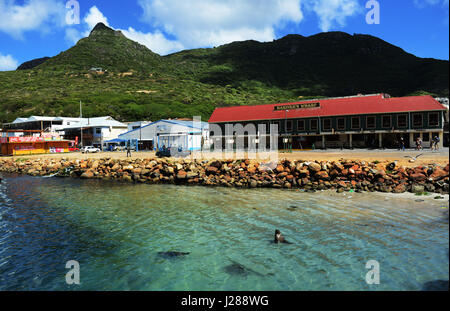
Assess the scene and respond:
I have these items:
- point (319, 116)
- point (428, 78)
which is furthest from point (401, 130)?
point (428, 78)

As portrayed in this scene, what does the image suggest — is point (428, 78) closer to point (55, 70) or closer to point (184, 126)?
point (184, 126)

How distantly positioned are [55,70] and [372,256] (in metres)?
169

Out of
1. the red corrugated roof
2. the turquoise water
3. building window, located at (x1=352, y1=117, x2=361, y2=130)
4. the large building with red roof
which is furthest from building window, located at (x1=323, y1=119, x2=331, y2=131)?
the turquoise water

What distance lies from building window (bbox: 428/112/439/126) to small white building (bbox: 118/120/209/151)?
1423 inches

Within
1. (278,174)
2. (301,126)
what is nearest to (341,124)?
(301,126)

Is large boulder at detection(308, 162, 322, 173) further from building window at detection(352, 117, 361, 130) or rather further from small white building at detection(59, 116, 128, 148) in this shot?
small white building at detection(59, 116, 128, 148)

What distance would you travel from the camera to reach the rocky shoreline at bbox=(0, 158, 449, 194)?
17719 millimetres

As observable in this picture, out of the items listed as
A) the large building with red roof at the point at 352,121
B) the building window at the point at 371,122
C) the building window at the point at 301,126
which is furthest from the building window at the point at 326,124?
the building window at the point at 371,122

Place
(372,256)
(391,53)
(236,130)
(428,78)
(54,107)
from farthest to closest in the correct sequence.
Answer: (391,53)
(428,78)
(54,107)
(236,130)
(372,256)

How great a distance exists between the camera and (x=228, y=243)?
10.0 metres

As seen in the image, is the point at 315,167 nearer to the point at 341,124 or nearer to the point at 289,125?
the point at 341,124

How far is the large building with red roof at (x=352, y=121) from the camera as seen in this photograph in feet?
134

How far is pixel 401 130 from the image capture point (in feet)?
135

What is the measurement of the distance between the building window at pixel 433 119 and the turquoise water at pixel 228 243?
31.6m
